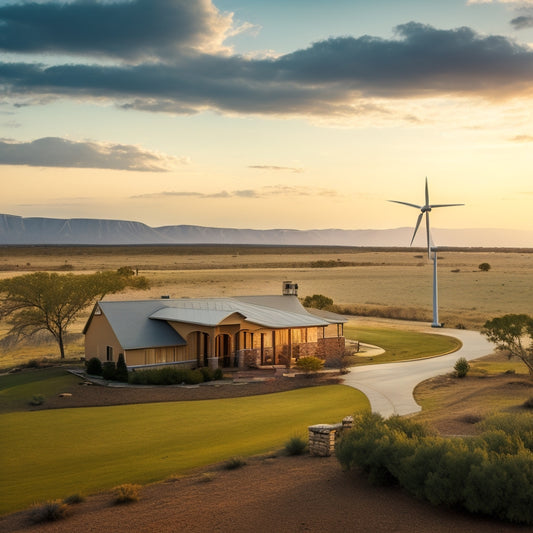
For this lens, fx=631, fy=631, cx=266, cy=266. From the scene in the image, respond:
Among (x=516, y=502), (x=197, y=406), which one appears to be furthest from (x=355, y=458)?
(x=197, y=406)

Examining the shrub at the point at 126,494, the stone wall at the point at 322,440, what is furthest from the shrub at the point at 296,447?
the shrub at the point at 126,494

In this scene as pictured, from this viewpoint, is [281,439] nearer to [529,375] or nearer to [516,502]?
[516,502]

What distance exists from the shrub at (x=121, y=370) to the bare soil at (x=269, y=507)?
2080 centimetres

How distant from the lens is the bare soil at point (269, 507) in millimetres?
14242

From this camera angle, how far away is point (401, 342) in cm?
5469

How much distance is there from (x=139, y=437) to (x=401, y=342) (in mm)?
33232

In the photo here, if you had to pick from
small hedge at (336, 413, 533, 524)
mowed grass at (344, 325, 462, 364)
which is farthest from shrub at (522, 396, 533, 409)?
mowed grass at (344, 325, 462, 364)

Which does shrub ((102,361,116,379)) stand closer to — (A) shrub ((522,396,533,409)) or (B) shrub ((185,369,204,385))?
(B) shrub ((185,369,204,385))

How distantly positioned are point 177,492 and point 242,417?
38.8 feet

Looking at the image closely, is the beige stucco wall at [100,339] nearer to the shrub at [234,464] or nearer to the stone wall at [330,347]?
the stone wall at [330,347]

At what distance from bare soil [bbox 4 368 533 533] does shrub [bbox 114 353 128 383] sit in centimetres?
2080

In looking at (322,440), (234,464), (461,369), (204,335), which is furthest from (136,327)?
(322,440)

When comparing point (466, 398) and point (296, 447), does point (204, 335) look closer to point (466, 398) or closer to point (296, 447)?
point (466, 398)

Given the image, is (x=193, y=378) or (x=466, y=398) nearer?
(x=466, y=398)
